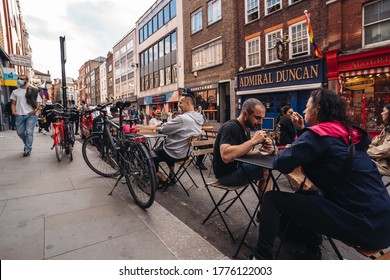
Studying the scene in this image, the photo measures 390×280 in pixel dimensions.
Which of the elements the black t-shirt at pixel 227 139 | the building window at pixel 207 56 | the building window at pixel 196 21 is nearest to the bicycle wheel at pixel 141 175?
the black t-shirt at pixel 227 139

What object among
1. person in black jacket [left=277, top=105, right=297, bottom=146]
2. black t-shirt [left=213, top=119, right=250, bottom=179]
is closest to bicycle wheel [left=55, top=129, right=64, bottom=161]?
black t-shirt [left=213, top=119, right=250, bottom=179]

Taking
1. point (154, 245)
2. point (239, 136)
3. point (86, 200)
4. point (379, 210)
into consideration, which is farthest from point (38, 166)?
point (379, 210)

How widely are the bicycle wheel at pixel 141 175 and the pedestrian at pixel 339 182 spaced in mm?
1701

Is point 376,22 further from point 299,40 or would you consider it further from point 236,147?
point 236,147

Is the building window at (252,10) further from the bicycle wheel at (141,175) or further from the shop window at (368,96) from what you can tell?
the bicycle wheel at (141,175)

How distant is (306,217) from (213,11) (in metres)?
20.0

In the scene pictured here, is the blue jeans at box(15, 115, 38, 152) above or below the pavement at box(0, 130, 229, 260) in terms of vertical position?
above

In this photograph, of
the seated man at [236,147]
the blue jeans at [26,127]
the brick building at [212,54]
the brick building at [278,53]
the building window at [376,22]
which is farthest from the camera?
the brick building at [212,54]

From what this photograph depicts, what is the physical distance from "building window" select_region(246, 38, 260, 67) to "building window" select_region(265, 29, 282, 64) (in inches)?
29.9

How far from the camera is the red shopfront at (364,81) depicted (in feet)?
32.4

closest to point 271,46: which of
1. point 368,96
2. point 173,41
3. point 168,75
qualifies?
point 368,96

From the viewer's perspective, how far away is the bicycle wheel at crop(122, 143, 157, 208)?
9.84ft

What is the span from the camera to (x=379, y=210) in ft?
5.04

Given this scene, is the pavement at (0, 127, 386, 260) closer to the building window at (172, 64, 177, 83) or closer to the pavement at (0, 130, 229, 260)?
the pavement at (0, 130, 229, 260)
